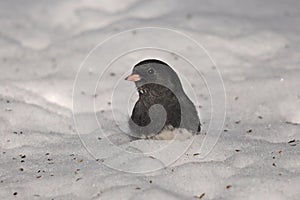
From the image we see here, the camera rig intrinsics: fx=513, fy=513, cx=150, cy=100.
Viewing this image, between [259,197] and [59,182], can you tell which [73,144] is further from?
[259,197]

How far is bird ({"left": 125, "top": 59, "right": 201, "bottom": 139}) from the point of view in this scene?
8.23ft

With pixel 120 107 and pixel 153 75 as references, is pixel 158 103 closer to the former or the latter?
pixel 153 75

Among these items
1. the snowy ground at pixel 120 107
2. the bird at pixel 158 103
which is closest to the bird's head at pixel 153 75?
the bird at pixel 158 103

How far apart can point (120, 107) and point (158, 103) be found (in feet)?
2.46

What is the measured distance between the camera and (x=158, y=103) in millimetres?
2539

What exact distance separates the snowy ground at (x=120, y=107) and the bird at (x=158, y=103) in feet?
0.28

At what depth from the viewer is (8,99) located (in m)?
3.23

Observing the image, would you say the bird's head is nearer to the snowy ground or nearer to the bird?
the bird

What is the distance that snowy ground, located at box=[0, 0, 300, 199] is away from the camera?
2.18m

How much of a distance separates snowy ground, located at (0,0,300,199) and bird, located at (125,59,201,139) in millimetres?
86

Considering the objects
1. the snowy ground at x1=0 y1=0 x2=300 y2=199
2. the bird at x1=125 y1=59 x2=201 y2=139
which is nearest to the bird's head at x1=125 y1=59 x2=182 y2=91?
the bird at x1=125 y1=59 x2=201 y2=139

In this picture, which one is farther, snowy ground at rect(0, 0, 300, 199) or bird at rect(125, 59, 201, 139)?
bird at rect(125, 59, 201, 139)

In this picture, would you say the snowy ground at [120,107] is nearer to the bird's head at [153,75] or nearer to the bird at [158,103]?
the bird at [158,103]

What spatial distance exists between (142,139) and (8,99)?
110 centimetres
